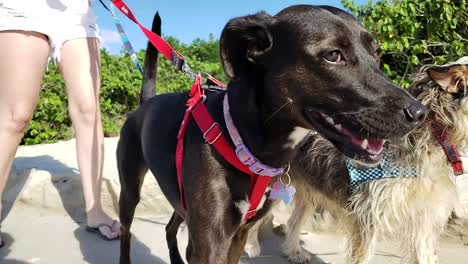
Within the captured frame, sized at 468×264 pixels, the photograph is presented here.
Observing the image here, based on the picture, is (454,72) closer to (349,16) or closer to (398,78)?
(349,16)

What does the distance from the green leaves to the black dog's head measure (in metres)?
2.99

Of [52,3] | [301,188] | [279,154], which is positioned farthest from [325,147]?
[52,3]

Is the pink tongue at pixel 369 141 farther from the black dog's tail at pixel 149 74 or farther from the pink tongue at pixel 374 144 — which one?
the black dog's tail at pixel 149 74

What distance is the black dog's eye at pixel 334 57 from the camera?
201 centimetres

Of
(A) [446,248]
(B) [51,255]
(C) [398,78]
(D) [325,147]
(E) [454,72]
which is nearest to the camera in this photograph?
(E) [454,72]

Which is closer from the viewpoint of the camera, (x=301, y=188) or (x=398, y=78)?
(x=301, y=188)

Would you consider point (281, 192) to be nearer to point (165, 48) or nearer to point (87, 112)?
point (165, 48)

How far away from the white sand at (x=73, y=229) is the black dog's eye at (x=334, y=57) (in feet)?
7.40

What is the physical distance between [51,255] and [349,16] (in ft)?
9.12

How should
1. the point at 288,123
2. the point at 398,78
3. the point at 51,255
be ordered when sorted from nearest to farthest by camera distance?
the point at 288,123
the point at 51,255
the point at 398,78

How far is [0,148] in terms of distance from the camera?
3070 millimetres

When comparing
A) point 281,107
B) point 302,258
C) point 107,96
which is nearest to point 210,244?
point 281,107

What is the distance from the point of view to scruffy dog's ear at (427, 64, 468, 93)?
2918 mm

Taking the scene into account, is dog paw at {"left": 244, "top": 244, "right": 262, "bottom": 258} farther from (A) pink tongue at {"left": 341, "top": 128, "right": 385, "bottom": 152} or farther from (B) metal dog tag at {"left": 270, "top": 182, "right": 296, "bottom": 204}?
(A) pink tongue at {"left": 341, "top": 128, "right": 385, "bottom": 152}
